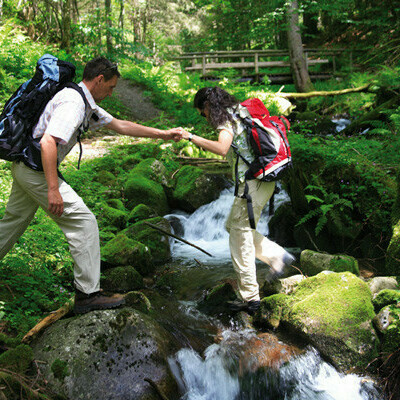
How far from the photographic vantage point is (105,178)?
8.26 m

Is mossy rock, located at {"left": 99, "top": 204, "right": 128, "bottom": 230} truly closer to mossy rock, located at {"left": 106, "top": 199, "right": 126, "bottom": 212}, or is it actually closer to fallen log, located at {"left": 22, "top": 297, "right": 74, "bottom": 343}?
mossy rock, located at {"left": 106, "top": 199, "right": 126, "bottom": 212}

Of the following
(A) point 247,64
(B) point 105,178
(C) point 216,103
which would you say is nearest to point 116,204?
(B) point 105,178

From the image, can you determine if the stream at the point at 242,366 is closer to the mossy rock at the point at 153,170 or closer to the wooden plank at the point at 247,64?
the mossy rock at the point at 153,170

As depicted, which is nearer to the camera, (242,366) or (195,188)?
(242,366)

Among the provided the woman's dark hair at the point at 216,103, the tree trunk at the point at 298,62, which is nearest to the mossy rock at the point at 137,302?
the woman's dark hair at the point at 216,103

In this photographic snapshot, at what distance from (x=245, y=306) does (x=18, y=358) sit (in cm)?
249

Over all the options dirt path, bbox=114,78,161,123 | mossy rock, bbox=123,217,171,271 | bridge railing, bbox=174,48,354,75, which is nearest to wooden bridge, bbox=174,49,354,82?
bridge railing, bbox=174,48,354,75

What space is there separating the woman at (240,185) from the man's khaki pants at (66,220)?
1344mm

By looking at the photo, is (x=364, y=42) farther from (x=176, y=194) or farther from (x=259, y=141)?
(x=259, y=141)

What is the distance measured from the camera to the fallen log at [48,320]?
332cm

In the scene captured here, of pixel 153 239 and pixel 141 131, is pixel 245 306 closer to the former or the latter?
pixel 141 131

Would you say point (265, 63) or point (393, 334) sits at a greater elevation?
point (265, 63)

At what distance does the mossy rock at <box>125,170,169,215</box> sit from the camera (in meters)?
7.95

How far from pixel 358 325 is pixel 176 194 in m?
5.48
